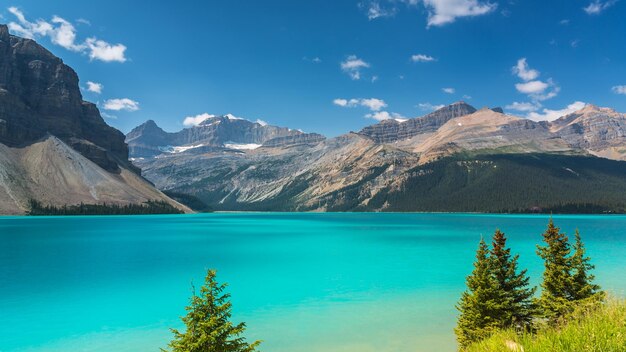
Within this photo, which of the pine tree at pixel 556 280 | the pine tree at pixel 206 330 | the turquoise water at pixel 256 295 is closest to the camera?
the pine tree at pixel 206 330

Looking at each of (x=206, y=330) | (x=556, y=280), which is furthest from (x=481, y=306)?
(x=206, y=330)

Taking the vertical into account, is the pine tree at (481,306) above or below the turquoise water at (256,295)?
above

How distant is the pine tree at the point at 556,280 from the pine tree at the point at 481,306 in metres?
3.42

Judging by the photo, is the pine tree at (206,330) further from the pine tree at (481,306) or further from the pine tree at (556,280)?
the pine tree at (556,280)

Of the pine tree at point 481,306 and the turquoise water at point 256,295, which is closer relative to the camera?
the pine tree at point 481,306

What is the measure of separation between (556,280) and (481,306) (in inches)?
223

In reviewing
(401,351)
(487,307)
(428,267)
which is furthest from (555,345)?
(428,267)

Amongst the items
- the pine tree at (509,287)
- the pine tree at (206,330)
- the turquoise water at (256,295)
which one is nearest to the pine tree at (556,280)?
the pine tree at (509,287)

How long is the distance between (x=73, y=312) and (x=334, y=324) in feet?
68.2

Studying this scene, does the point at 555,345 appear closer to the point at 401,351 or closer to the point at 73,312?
the point at 401,351

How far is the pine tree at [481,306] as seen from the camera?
1975 centimetres

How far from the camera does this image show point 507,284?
67.2 feet

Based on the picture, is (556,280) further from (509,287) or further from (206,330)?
(206,330)

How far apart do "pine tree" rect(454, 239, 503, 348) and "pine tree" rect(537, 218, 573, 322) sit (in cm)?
342
